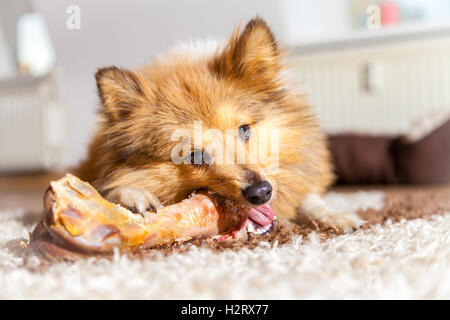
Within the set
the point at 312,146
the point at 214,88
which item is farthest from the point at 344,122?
the point at 214,88

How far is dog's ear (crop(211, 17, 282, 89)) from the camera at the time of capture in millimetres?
1439

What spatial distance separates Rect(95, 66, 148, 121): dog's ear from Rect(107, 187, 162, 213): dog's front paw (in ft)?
0.94

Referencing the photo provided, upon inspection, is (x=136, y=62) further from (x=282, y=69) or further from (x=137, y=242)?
(x=137, y=242)

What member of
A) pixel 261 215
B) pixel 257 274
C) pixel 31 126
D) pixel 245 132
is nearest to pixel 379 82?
pixel 245 132

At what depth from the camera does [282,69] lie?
1590 mm

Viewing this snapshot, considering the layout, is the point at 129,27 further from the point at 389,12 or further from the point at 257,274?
the point at 389,12

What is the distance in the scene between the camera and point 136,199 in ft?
4.13

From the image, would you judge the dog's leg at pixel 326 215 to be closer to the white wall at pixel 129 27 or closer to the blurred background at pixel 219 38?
the blurred background at pixel 219 38

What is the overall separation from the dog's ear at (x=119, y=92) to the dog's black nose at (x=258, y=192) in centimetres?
52

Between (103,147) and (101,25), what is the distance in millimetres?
472

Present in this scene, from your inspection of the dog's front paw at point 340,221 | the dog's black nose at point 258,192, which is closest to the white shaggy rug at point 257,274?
the dog's black nose at point 258,192

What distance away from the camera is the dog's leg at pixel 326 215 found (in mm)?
1408

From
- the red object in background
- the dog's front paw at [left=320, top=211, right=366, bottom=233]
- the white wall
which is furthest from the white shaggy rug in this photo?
the red object in background

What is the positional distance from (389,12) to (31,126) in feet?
15.7
